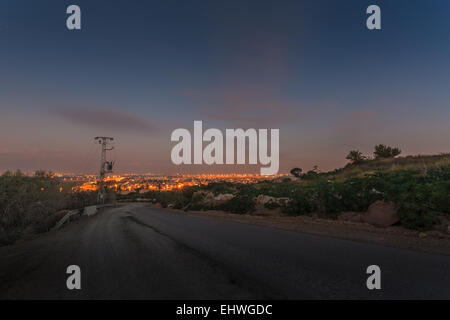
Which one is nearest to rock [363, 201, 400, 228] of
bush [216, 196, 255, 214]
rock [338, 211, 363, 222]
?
rock [338, 211, 363, 222]

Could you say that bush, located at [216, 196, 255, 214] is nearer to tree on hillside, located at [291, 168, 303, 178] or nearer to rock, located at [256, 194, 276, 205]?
rock, located at [256, 194, 276, 205]

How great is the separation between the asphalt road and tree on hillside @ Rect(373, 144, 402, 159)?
4053 centimetres

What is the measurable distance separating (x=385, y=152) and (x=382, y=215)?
3834cm

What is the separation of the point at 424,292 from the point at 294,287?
1.89 meters

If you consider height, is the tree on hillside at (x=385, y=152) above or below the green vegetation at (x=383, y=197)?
above

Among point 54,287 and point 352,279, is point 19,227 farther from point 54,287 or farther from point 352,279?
point 352,279

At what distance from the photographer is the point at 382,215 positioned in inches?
314

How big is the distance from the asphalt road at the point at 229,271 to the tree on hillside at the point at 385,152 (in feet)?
133

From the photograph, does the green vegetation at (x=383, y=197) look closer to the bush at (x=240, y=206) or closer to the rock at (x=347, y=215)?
the bush at (x=240, y=206)

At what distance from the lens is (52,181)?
19562mm

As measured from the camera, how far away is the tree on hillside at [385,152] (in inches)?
1462

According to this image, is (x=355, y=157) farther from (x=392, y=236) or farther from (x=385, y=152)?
(x=392, y=236)

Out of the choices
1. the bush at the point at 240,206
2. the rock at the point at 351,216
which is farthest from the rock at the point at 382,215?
the bush at the point at 240,206

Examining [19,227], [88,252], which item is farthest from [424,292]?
[19,227]
